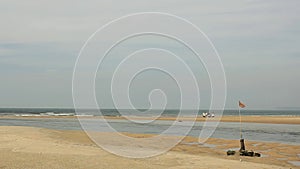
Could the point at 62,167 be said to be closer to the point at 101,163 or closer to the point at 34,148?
the point at 101,163

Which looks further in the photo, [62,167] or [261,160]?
[261,160]

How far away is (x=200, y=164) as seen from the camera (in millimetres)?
21391

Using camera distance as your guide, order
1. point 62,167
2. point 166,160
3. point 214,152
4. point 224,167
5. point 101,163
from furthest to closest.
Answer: point 214,152, point 166,160, point 224,167, point 101,163, point 62,167

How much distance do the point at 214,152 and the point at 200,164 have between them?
35.2 ft

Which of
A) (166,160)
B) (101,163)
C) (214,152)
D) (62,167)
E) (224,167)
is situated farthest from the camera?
(214,152)

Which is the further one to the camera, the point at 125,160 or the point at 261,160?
the point at 261,160

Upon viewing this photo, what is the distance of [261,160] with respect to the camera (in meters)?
26.9

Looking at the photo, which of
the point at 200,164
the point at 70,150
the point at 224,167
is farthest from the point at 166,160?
the point at 70,150

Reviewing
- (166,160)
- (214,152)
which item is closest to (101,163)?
(166,160)

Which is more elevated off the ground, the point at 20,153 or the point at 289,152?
the point at 20,153

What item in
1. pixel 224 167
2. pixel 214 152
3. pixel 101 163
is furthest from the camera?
pixel 214 152

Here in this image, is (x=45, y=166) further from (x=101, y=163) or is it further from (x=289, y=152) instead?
(x=289, y=152)

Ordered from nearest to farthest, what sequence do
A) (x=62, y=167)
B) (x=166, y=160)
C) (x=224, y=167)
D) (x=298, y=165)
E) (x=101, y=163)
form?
1. (x=62, y=167)
2. (x=101, y=163)
3. (x=224, y=167)
4. (x=166, y=160)
5. (x=298, y=165)

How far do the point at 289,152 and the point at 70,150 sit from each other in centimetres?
1970
